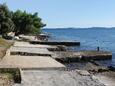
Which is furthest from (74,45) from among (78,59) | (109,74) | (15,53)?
(109,74)

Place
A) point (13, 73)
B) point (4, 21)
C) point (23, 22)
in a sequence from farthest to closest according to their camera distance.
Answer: point (23, 22) < point (4, 21) < point (13, 73)

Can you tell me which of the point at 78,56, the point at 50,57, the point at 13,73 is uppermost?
the point at 13,73

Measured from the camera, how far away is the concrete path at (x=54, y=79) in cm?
2152

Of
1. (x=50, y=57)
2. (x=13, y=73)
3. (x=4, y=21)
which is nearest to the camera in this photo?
(x=13, y=73)

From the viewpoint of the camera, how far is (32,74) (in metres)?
24.1

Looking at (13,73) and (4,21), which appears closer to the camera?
(13,73)

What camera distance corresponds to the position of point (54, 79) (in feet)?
74.7

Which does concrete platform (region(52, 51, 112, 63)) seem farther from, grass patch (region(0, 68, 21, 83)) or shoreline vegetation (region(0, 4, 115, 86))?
grass patch (region(0, 68, 21, 83))

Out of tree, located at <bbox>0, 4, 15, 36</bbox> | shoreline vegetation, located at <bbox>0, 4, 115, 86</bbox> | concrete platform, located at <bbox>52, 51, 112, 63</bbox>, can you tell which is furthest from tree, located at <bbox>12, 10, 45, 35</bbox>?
concrete platform, located at <bbox>52, 51, 112, 63</bbox>

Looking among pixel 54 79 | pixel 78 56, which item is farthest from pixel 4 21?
pixel 54 79

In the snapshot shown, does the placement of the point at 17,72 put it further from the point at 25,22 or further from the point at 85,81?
the point at 25,22

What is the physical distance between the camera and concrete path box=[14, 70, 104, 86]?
70.6ft

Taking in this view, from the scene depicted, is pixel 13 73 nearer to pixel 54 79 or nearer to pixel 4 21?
pixel 54 79

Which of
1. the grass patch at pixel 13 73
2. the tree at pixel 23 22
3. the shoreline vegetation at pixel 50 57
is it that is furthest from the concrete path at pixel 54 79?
the tree at pixel 23 22
